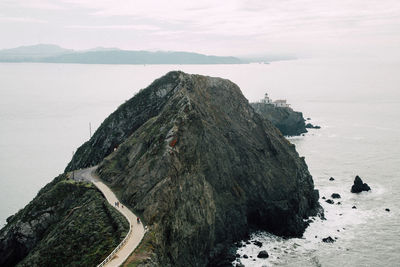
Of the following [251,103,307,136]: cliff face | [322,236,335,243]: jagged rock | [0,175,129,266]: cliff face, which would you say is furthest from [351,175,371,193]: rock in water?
[251,103,307,136]: cliff face

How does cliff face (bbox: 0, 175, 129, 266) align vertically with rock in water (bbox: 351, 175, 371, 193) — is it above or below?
above

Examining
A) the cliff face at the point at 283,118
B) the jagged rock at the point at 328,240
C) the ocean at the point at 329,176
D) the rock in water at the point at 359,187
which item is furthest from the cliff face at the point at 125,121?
the cliff face at the point at 283,118

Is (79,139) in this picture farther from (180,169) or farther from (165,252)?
(165,252)

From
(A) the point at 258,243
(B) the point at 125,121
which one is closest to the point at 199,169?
(A) the point at 258,243

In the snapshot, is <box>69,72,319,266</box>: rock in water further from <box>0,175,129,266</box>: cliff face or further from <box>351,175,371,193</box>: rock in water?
<box>351,175,371,193</box>: rock in water

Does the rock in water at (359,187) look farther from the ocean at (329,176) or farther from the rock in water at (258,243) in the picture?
the rock in water at (258,243)

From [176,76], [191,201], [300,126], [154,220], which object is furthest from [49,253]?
[300,126]

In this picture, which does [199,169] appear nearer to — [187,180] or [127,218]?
[187,180]
